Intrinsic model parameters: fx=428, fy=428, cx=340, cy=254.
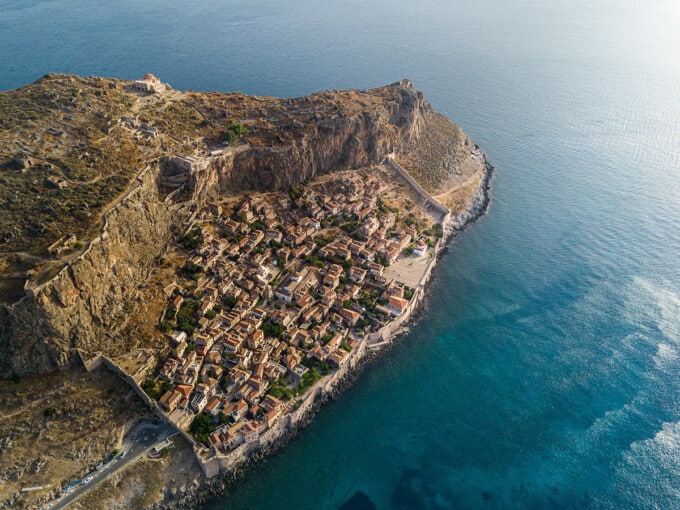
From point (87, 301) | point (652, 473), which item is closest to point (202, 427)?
point (87, 301)

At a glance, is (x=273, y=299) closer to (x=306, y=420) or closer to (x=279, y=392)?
(x=279, y=392)

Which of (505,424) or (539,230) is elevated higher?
(539,230)

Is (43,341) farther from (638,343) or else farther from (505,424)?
(638,343)

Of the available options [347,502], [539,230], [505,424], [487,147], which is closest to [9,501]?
[347,502]

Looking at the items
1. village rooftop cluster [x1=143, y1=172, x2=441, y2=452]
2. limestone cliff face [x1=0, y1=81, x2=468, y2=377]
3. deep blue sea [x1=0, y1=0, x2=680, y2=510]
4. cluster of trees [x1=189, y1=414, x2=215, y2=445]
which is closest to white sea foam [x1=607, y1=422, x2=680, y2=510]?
deep blue sea [x1=0, y1=0, x2=680, y2=510]

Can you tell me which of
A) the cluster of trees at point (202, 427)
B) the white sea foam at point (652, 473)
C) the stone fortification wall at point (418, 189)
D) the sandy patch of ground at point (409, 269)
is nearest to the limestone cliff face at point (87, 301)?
the cluster of trees at point (202, 427)

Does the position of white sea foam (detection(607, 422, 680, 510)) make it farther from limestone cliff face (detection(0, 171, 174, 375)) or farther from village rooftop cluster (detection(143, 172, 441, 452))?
limestone cliff face (detection(0, 171, 174, 375))

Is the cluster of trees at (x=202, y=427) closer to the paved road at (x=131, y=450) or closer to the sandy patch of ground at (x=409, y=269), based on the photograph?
the paved road at (x=131, y=450)
